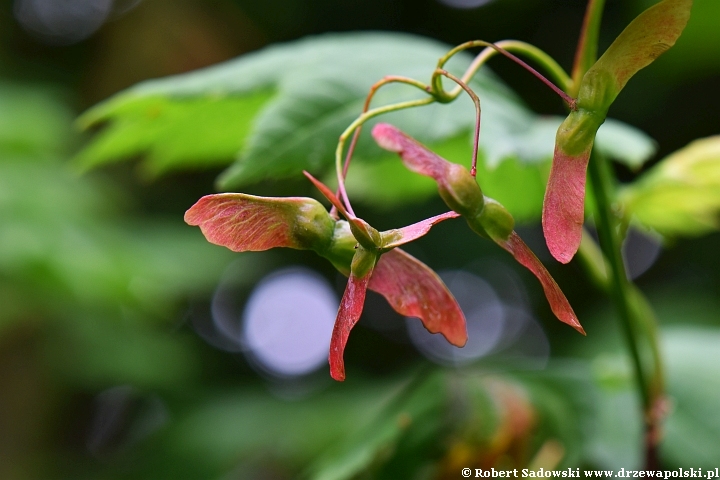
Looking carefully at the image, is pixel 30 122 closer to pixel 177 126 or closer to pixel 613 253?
pixel 177 126

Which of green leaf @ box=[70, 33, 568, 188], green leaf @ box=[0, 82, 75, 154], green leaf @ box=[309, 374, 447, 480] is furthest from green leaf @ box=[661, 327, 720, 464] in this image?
green leaf @ box=[0, 82, 75, 154]

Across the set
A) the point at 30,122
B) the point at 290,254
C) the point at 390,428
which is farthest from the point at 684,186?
the point at 290,254

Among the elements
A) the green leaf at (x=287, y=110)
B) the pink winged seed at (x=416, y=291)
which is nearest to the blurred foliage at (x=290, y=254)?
the green leaf at (x=287, y=110)

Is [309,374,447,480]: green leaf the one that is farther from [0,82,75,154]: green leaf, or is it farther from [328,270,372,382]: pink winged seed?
[0,82,75,154]: green leaf

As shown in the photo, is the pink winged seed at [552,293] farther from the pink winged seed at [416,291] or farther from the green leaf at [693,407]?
the green leaf at [693,407]

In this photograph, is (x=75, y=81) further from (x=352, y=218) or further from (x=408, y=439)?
(x=352, y=218)
